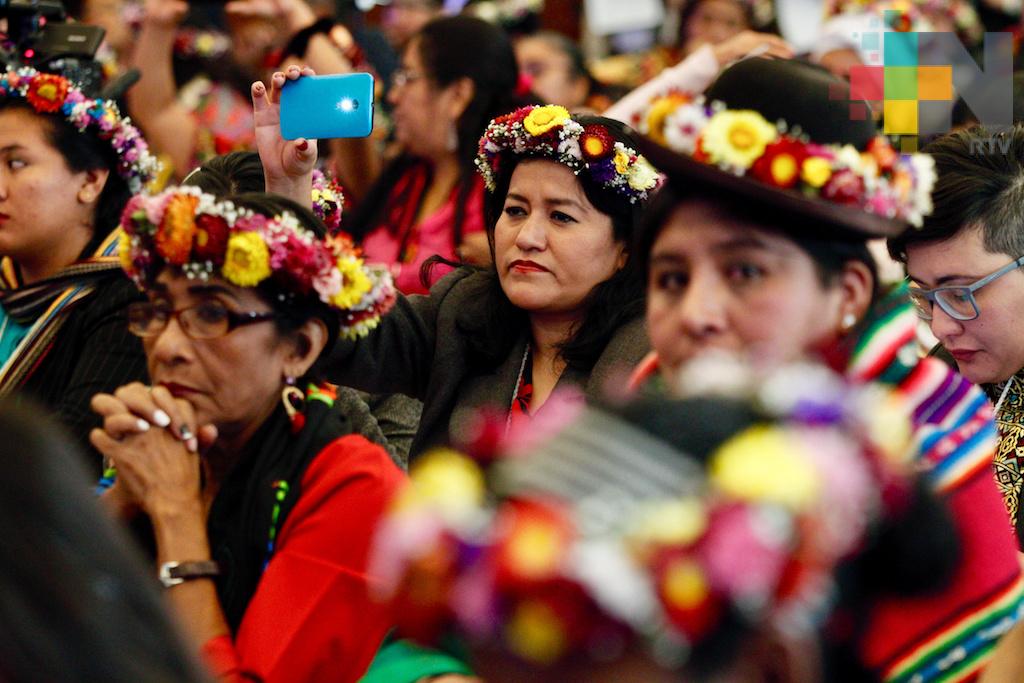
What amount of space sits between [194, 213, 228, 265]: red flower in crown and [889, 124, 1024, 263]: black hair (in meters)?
1.51

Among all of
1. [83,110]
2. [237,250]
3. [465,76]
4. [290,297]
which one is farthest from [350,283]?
[465,76]

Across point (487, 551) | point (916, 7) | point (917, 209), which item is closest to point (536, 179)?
point (917, 209)

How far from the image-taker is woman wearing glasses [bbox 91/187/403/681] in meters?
2.26

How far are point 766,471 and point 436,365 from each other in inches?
79.7

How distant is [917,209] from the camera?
6.66 ft

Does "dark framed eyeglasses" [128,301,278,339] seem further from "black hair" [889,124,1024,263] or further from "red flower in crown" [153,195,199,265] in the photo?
"black hair" [889,124,1024,263]

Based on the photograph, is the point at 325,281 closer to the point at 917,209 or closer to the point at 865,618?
the point at 917,209

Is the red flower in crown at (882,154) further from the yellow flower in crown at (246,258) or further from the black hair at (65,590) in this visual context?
the black hair at (65,590)

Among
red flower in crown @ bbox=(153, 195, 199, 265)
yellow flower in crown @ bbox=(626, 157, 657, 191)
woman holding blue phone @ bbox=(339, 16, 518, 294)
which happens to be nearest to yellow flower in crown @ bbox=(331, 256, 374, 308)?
red flower in crown @ bbox=(153, 195, 199, 265)

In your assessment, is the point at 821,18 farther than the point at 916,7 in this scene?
Yes

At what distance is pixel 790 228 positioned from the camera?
187 cm

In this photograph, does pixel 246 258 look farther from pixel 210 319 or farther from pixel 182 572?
pixel 182 572

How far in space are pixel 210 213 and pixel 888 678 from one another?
1.41 m

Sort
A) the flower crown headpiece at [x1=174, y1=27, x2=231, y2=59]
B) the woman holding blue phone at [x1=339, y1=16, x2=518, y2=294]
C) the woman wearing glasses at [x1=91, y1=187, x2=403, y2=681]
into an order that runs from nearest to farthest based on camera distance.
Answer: the woman wearing glasses at [x1=91, y1=187, x2=403, y2=681] → the woman holding blue phone at [x1=339, y1=16, x2=518, y2=294] → the flower crown headpiece at [x1=174, y1=27, x2=231, y2=59]
